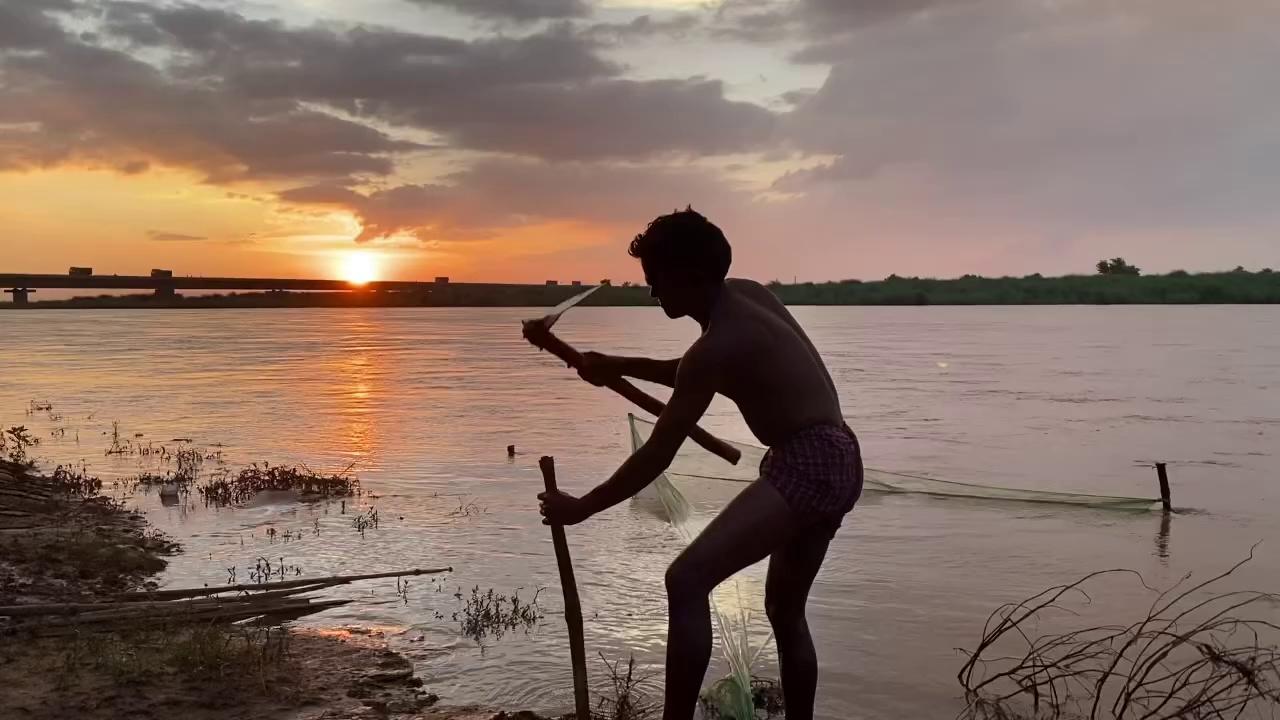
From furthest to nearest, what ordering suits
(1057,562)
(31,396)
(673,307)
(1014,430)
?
1. (31,396)
2. (1014,430)
3. (1057,562)
4. (673,307)

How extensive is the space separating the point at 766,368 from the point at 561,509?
1.05 meters

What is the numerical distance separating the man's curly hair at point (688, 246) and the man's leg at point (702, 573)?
0.93 meters

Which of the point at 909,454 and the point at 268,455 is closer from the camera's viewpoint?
the point at 268,455

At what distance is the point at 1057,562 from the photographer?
35.6 feet

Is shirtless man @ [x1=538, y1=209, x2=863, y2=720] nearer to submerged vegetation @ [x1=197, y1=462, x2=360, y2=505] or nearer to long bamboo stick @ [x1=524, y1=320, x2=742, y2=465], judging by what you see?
long bamboo stick @ [x1=524, y1=320, x2=742, y2=465]

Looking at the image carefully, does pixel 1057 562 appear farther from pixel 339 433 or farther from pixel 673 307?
pixel 339 433

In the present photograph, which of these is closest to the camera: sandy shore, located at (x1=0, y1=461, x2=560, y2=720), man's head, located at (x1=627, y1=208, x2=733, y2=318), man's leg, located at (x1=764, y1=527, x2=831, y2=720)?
man's head, located at (x1=627, y1=208, x2=733, y2=318)

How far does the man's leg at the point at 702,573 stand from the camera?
3.79 metres

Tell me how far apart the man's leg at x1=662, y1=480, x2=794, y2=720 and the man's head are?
2.78ft

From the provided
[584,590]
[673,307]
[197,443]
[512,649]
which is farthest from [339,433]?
[673,307]

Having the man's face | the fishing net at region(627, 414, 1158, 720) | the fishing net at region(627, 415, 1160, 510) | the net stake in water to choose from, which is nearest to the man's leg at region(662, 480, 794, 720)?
the net stake in water

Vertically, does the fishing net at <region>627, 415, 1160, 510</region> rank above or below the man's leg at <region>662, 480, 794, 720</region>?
below

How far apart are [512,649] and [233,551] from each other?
4.15m

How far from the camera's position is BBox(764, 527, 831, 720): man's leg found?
13.8 ft
